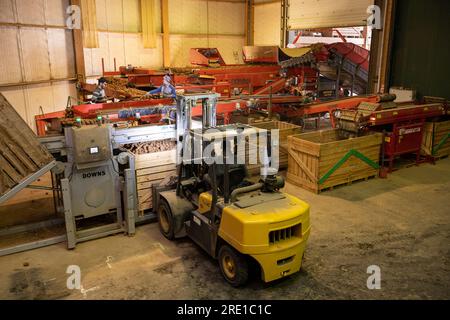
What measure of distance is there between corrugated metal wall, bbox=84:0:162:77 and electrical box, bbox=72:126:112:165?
34.8 feet

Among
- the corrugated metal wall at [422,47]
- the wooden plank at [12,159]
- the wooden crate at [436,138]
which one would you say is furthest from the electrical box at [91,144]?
the corrugated metal wall at [422,47]

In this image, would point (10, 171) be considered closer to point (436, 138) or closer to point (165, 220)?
point (165, 220)

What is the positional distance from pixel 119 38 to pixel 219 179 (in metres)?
13.3

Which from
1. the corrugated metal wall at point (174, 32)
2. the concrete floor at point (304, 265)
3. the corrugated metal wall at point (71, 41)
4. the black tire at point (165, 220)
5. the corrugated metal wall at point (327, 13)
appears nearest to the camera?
the concrete floor at point (304, 265)

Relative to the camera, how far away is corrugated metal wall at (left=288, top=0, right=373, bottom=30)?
14601 millimetres

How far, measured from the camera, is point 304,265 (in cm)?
596

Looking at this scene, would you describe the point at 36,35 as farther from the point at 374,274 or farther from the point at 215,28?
the point at 374,274

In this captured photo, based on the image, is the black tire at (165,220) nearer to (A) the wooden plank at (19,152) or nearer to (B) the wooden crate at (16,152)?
(B) the wooden crate at (16,152)

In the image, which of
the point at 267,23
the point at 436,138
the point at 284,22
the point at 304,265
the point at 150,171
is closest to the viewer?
the point at 304,265

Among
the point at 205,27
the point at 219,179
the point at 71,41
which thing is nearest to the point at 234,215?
the point at 219,179

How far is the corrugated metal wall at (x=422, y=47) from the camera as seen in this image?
42.4 feet

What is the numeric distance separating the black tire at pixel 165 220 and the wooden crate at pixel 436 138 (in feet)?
27.0

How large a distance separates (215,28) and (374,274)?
17143 millimetres

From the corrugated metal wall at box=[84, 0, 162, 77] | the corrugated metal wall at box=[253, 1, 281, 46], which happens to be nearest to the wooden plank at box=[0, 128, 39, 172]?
the corrugated metal wall at box=[84, 0, 162, 77]
